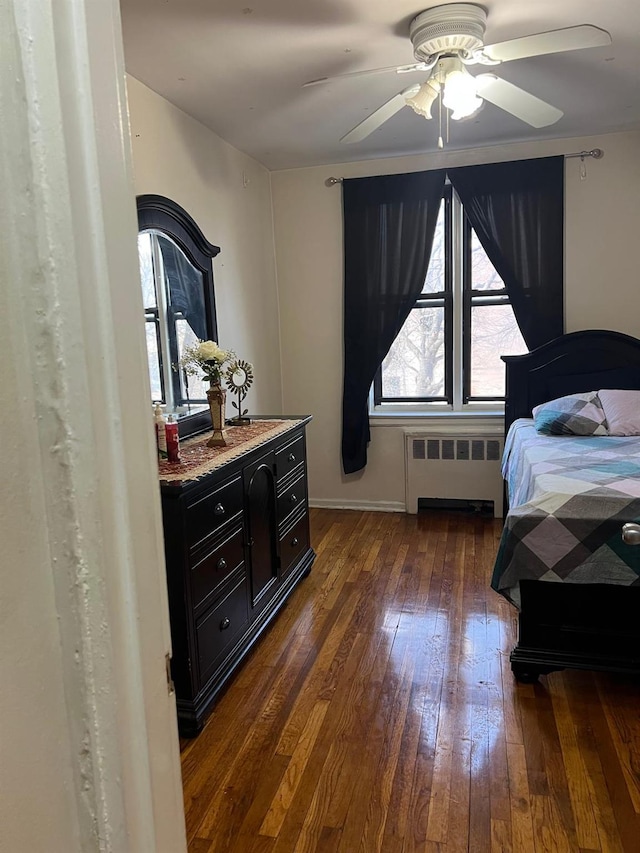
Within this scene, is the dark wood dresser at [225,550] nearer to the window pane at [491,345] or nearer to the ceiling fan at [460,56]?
the ceiling fan at [460,56]

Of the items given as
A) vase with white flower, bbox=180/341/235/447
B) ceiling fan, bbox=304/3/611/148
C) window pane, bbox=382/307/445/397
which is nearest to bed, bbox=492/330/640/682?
vase with white flower, bbox=180/341/235/447

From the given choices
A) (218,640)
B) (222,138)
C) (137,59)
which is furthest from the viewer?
(222,138)

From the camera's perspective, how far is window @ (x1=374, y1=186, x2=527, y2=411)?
14.4 feet

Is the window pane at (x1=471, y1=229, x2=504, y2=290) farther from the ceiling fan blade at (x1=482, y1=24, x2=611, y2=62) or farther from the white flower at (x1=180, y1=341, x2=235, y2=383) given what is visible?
the white flower at (x1=180, y1=341, x2=235, y2=383)

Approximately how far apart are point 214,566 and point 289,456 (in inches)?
39.7

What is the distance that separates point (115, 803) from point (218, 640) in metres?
1.79

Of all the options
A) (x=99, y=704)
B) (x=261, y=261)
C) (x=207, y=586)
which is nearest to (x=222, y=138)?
(x=261, y=261)

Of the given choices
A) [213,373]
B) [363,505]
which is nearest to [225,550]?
[213,373]

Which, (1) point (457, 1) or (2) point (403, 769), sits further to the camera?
(1) point (457, 1)

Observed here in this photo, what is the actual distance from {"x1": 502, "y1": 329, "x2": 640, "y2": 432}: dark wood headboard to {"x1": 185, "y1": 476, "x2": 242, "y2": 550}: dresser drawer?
237 cm

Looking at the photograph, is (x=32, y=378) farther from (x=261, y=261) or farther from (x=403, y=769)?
(x=261, y=261)

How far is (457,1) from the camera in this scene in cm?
221

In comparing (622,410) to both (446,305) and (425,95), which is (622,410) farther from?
(425,95)

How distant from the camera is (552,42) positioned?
80.8 inches
